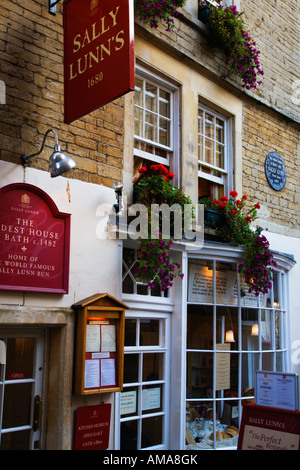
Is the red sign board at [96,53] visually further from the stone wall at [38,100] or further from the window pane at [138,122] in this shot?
the window pane at [138,122]

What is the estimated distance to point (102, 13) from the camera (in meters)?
4.50

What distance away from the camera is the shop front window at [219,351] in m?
6.36

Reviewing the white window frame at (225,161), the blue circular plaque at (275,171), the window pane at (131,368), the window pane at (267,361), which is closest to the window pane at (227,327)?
the window pane at (267,361)

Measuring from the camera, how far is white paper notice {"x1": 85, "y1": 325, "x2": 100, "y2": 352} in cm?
506

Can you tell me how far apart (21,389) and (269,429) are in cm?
261

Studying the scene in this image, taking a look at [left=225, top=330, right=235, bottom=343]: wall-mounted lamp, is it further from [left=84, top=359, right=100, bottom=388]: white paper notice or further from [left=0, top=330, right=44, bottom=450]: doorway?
[left=0, top=330, right=44, bottom=450]: doorway

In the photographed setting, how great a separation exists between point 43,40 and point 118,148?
4.92ft

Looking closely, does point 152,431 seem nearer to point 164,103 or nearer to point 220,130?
point 164,103

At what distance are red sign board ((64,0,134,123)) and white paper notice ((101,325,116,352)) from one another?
229cm

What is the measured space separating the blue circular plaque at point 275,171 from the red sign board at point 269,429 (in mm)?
4583

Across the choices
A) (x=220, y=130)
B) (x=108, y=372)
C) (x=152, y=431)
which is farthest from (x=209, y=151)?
(x=152, y=431)

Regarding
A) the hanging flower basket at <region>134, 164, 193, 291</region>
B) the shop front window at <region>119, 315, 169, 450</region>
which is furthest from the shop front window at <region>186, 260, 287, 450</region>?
the hanging flower basket at <region>134, 164, 193, 291</region>
